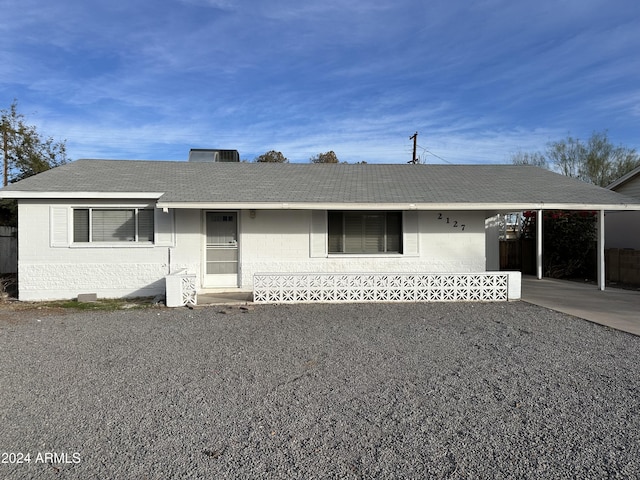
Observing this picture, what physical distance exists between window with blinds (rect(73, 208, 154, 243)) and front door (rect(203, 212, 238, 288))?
148 cm

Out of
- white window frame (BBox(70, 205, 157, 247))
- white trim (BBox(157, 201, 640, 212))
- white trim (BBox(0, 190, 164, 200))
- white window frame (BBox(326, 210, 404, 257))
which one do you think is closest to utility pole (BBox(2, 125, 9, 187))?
white trim (BBox(0, 190, 164, 200))

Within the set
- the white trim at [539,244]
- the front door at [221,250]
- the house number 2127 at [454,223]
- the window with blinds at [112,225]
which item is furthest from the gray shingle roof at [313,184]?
the white trim at [539,244]

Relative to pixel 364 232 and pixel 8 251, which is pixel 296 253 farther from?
pixel 8 251

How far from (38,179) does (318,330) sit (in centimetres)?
869

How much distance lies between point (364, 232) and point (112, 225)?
21.5 ft

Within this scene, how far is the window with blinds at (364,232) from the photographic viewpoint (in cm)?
1114

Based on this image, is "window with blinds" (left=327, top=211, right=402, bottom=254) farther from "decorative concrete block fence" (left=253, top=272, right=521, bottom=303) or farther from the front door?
the front door

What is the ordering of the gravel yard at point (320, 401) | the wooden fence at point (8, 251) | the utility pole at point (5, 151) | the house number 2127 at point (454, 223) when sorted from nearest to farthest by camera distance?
the gravel yard at point (320, 401)
the house number 2127 at point (454, 223)
the wooden fence at point (8, 251)
the utility pole at point (5, 151)

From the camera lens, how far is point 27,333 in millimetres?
6992

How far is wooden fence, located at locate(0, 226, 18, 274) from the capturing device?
593 inches

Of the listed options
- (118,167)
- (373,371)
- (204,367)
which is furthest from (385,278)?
(118,167)

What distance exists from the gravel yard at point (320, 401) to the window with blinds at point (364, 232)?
4000mm

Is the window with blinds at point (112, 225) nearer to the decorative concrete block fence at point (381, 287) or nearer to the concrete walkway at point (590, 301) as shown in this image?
the decorative concrete block fence at point (381, 287)

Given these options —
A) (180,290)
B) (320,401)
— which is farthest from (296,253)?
(320,401)
